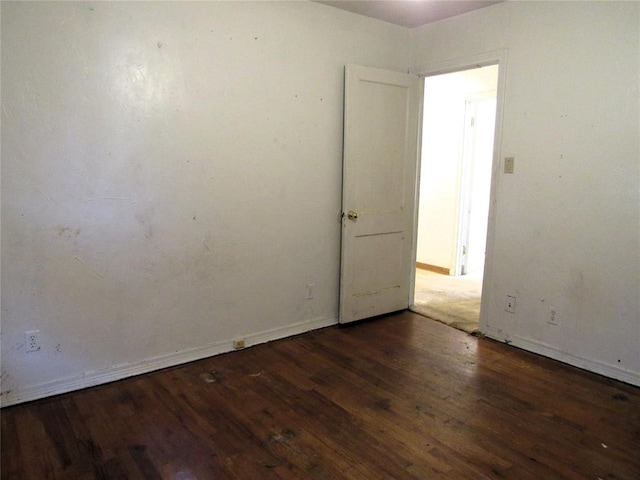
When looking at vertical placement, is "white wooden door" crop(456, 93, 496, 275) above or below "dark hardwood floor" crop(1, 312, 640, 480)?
above

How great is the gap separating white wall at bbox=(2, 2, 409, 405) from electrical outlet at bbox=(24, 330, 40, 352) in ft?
0.08

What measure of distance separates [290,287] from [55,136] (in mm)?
1842

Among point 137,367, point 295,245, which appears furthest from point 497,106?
point 137,367

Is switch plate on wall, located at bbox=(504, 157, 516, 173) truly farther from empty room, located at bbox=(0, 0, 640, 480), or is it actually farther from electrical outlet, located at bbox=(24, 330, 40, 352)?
electrical outlet, located at bbox=(24, 330, 40, 352)

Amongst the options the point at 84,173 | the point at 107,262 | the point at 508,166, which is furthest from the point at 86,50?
the point at 508,166

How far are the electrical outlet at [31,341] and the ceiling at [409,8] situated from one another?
2.86m

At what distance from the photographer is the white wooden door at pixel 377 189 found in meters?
3.51

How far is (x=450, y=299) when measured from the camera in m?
4.46

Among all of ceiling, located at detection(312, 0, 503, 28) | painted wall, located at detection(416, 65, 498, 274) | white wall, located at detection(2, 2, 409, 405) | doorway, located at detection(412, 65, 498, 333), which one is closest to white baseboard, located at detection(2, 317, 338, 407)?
white wall, located at detection(2, 2, 409, 405)

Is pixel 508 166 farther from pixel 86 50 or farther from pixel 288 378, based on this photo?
pixel 86 50

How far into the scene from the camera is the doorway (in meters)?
5.11

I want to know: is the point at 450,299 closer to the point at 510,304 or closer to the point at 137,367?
the point at 510,304

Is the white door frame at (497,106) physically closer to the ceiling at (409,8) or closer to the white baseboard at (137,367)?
the ceiling at (409,8)

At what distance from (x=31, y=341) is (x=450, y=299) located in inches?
140
